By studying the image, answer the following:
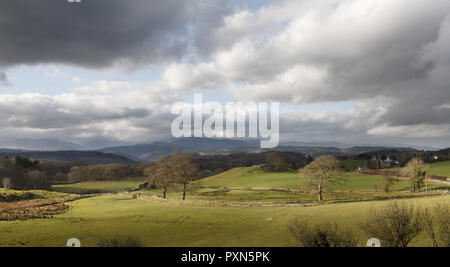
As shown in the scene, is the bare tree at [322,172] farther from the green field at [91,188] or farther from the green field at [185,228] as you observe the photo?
the green field at [91,188]

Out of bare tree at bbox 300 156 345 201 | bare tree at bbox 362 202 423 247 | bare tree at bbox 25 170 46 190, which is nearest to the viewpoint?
bare tree at bbox 362 202 423 247

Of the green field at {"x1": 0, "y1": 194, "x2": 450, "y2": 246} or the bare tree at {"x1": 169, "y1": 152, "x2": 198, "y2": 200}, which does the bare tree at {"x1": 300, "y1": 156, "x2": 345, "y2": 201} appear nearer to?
the green field at {"x1": 0, "y1": 194, "x2": 450, "y2": 246}

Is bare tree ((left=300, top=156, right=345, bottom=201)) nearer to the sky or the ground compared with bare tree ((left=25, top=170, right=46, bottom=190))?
nearer to the sky

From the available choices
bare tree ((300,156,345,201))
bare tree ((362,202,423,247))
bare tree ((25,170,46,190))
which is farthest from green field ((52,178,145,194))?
bare tree ((362,202,423,247))

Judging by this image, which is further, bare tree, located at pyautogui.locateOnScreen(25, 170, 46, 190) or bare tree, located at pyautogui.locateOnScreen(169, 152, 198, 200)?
bare tree, located at pyautogui.locateOnScreen(25, 170, 46, 190)

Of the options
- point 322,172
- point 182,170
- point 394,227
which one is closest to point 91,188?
point 182,170

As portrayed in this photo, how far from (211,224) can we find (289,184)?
6403 centimetres

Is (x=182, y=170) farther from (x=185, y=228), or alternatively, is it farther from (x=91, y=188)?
(x=91, y=188)

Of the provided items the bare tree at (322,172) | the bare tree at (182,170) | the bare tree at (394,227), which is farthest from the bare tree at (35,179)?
the bare tree at (394,227)

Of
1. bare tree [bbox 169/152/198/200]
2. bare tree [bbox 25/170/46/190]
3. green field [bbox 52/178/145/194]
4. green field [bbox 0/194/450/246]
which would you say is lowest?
green field [bbox 52/178/145/194]

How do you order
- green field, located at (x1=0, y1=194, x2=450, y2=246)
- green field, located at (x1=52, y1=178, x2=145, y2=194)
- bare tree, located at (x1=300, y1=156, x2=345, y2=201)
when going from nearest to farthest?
green field, located at (x1=0, y1=194, x2=450, y2=246) → bare tree, located at (x1=300, y1=156, x2=345, y2=201) → green field, located at (x1=52, y1=178, x2=145, y2=194)
